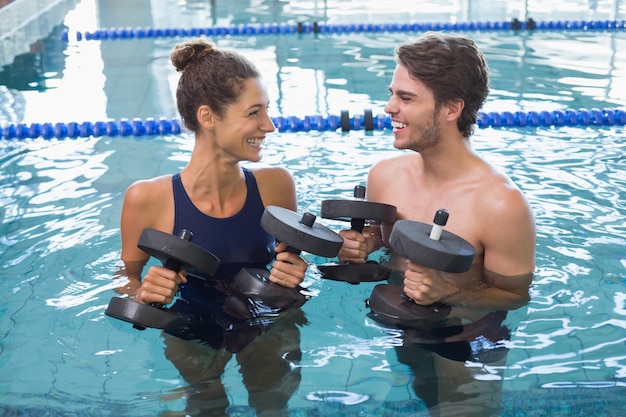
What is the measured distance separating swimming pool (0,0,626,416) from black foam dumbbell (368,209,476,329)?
231mm

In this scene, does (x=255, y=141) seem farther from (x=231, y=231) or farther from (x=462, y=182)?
(x=462, y=182)

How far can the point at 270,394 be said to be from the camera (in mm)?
3045

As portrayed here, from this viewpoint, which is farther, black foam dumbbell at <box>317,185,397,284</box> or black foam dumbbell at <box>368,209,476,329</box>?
black foam dumbbell at <box>317,185,397,284</box>

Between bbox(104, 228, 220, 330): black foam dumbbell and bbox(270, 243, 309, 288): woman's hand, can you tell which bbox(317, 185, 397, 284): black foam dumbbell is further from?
bbox(104, 228, 220, 330): black foam dumbbell

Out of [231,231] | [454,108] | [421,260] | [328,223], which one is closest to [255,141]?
[231,231]

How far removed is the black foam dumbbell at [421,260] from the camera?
110 inches

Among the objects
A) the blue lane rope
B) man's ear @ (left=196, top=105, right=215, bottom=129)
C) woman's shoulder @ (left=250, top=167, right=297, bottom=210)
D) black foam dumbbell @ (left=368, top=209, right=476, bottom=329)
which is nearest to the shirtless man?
black foam dumbbell @ (left=368, top=209, right=476, bottom=329)

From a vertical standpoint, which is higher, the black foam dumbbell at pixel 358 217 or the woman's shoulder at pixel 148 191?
the woman's shoulder at pixel 148 191

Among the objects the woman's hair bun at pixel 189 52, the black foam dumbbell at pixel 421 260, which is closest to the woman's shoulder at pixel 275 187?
the woman's hair bun at pixel 189 52

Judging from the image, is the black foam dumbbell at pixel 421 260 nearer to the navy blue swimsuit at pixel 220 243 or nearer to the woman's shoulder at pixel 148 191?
the navy blue swimsuit at pixel 220 243

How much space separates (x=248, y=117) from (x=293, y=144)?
320cm

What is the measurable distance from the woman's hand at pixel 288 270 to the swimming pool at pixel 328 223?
1.22 ft

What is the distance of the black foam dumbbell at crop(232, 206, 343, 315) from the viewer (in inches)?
119

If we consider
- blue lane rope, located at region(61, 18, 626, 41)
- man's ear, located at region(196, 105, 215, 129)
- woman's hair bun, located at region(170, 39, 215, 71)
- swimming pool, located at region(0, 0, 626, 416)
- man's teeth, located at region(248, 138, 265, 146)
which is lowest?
swimming pool, located at region(0, 0, 626, 416)
